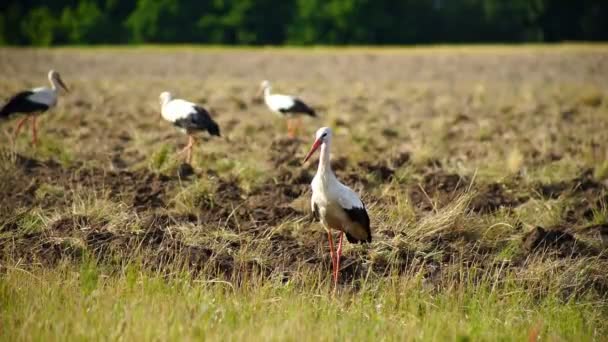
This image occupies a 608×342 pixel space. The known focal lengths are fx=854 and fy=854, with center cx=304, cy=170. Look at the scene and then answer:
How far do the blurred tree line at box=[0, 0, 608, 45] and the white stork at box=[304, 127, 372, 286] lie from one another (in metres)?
56.9

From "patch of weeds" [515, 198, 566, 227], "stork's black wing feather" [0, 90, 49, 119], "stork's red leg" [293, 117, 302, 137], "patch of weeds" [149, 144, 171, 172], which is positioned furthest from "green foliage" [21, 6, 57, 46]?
"patch of weeds" [515, 198, 566, 227]

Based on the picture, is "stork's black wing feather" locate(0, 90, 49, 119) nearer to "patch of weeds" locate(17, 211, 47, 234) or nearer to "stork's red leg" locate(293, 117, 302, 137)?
"stork's red leg" locate(293, 117, 302, 137)

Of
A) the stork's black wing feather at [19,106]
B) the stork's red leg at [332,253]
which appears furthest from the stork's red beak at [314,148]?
the stork's black wing feather at [19,106]

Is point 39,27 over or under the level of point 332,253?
under

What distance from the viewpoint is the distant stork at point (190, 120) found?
10.8m

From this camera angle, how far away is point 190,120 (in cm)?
1093

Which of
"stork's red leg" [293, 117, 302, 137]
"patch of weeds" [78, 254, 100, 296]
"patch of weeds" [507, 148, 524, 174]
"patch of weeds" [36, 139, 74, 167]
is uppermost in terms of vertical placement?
"patch of weeds" [78, 254, 100, 296]

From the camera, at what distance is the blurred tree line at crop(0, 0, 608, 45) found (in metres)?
62.5

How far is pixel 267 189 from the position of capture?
28.7 feet

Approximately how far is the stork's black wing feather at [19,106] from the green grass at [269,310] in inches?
269

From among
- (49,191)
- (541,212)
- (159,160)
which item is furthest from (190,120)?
(541,212)

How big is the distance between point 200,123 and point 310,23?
54433 millimetres

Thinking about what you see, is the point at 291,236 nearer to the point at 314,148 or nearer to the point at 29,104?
the point at 314,148

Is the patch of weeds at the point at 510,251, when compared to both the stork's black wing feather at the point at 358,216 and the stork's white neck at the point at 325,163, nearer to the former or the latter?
the stork's black wing feather at the point at 358,216
